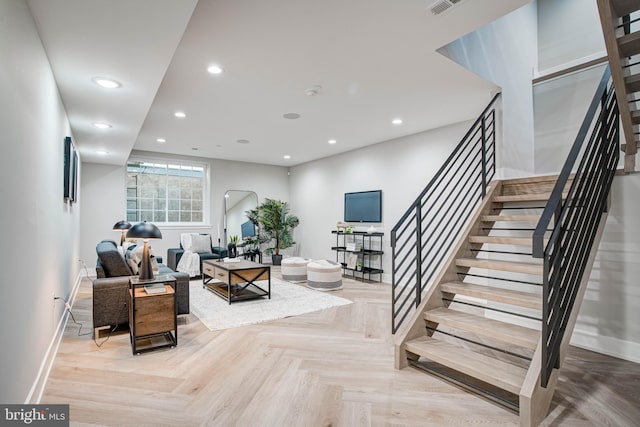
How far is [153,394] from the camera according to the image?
2.29m

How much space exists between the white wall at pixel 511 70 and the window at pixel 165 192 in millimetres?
6468

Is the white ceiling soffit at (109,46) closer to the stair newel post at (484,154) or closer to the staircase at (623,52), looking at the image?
the staircase at (623,52)

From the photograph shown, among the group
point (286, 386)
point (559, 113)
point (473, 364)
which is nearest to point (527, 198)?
point (473, 364)

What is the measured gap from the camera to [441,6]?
7.46ft

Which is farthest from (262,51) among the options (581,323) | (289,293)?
(581,323)

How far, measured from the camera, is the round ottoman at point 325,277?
5430 millimetres

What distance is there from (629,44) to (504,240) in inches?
61.1

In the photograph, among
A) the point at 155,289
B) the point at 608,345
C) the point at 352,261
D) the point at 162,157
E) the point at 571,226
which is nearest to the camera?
the point at 571,226

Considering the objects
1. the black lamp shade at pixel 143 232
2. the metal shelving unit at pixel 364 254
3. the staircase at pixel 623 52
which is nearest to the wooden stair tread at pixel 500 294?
the staircase at pixel 623 52

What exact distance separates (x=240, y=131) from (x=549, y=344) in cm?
503

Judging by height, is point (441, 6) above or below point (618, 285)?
above

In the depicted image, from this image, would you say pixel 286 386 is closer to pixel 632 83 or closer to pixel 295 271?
pixel 632 83

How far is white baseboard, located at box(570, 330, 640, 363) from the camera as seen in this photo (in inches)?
112

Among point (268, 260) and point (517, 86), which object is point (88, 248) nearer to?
point (268, 260)
